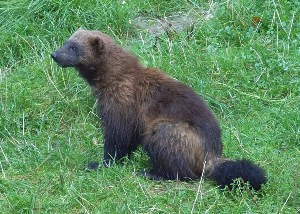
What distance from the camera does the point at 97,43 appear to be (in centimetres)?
659

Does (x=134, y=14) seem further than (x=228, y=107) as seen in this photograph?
Yes

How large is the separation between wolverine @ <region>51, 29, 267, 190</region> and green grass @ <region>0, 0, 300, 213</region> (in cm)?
14

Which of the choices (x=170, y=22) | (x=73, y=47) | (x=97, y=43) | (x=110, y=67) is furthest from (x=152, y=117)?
(x=170, y=22)

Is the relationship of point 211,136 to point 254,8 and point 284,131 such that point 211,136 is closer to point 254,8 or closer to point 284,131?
point 284,131

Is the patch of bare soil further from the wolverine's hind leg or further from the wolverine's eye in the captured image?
the wolverine's hind leg

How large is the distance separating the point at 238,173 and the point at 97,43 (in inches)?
64.1

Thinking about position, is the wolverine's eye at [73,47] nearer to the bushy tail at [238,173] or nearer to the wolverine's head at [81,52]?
the wolverine's head at [81,52]

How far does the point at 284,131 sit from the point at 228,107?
71 cm

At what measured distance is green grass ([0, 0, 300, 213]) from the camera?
5680 millimetres

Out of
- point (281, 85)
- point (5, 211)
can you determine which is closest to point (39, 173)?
point (5, 211)

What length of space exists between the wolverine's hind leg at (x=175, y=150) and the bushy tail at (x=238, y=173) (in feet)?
0.57

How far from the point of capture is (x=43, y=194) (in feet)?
19.0

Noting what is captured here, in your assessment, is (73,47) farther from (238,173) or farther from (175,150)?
(238,173)

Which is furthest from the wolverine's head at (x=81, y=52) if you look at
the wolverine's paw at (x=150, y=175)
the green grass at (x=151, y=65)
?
the wolverine's paw at (x=150, y=175)
